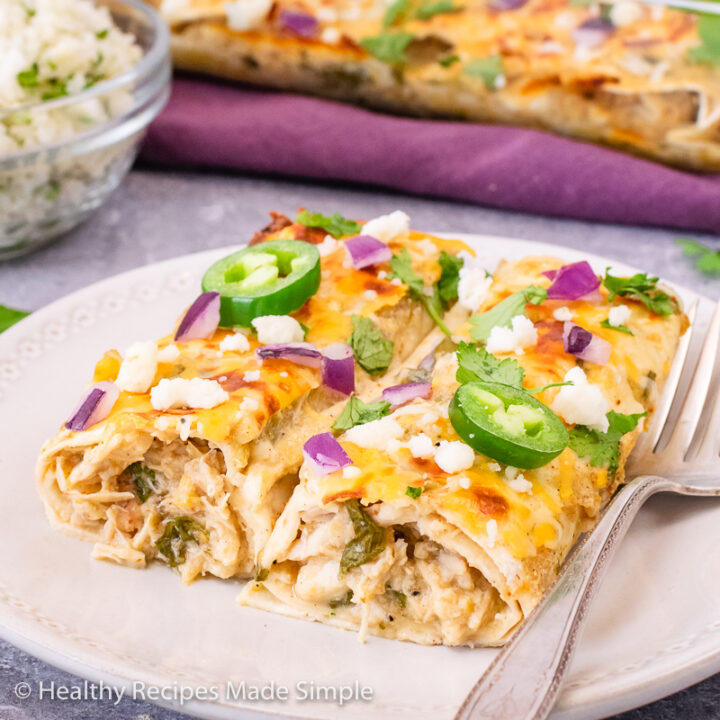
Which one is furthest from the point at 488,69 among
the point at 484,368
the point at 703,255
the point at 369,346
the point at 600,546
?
the point at 600,546

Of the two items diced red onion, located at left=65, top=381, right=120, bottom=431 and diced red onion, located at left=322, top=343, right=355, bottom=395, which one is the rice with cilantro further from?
diced red onion, located at left=322, top=343, right=355, bottom=395

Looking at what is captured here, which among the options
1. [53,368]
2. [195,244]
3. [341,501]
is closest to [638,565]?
[341,501]

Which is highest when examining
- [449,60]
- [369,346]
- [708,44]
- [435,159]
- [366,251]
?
[708,44]

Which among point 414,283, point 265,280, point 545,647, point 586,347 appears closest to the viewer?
point 545,647

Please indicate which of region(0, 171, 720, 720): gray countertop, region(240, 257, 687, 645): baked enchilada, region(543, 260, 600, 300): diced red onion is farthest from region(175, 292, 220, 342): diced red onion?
region(0, 171, 720, 720): gray countertop

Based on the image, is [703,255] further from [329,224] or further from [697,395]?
[329,224]

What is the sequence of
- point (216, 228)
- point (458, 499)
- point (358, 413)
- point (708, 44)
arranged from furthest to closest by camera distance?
point (216, 228)
point (708, 44)
point (358, 413)
point (458, 499)

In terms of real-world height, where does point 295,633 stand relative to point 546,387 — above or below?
below

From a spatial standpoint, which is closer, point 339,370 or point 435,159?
point 339,370
